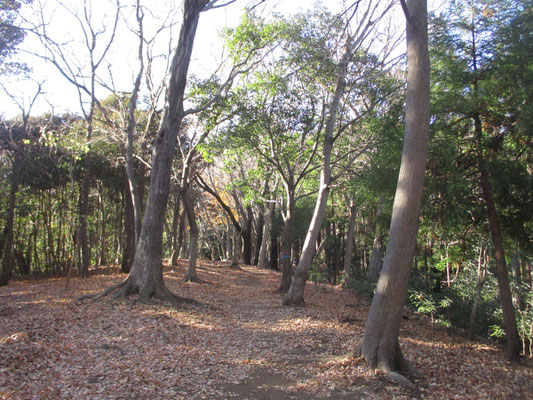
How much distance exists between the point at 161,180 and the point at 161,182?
0.18ft

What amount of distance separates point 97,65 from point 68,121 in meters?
3.74

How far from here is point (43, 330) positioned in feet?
23.2

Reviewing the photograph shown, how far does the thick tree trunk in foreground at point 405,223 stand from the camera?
17.9ft

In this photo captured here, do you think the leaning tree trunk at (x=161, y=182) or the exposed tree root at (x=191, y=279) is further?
the exposed tree root at (x=191, y=279)

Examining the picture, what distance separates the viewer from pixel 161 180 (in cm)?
1040

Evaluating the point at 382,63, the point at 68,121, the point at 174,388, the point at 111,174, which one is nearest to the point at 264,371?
the point at 174,388

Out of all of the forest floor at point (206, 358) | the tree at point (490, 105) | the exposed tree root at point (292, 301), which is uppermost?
the tree at point (490, 105)

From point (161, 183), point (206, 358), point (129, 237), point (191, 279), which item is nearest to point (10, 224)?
point (129, 237)

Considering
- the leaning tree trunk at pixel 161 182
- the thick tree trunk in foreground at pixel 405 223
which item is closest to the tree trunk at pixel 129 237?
the leaning tree trunk at pixel 161 182

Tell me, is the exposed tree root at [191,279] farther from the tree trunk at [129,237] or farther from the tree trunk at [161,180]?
the tree trunk at [161,180]

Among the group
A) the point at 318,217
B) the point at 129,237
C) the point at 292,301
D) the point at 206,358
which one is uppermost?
the point at 318,217

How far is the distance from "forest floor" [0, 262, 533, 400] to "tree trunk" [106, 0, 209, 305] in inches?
27.0

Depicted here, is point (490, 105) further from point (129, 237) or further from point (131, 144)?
point (129, 237)

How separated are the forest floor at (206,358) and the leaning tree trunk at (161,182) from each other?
0.69 m
